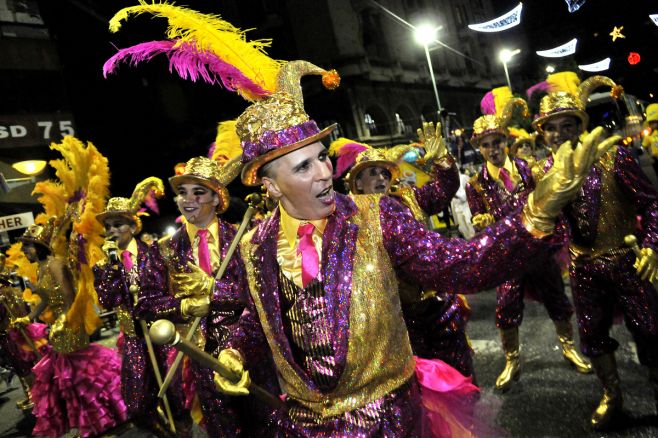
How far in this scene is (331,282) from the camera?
1978mm

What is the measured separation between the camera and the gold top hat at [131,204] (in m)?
5.30

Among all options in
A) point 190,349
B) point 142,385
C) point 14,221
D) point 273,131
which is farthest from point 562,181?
point 14,221

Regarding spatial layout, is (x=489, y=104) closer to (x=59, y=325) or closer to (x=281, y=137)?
(x=281, y=137)

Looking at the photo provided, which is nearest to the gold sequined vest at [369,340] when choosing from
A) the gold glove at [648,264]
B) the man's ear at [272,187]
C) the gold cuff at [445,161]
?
the man's ear at [272,187]

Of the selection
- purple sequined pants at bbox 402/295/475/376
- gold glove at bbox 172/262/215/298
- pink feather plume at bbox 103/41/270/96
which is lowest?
purple sequined pants at bbox 402/295/475/376

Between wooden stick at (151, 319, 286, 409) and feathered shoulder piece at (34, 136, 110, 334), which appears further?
feathered shoulder piece at (34, 136, 110, 334)

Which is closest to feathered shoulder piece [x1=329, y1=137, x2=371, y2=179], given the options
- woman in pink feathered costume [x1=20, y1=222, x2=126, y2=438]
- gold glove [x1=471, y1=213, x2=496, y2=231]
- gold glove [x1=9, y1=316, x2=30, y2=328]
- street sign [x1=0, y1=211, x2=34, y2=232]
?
gold glove [x1=471, y1=213, x2=496, y2=231]

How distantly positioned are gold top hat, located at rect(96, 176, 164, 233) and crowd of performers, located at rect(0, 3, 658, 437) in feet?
0.07

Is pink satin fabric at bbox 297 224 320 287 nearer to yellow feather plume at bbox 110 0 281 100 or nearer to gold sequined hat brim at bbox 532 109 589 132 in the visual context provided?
yellow feather plume at bbox 110 0 281 100

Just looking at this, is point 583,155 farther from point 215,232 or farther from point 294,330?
point 215,232

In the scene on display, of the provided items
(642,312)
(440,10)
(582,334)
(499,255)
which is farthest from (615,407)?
(440,10)

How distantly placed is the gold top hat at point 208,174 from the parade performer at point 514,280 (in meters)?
2.53

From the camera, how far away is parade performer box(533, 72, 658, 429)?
3289 mm

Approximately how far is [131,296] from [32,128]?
11840 mm
